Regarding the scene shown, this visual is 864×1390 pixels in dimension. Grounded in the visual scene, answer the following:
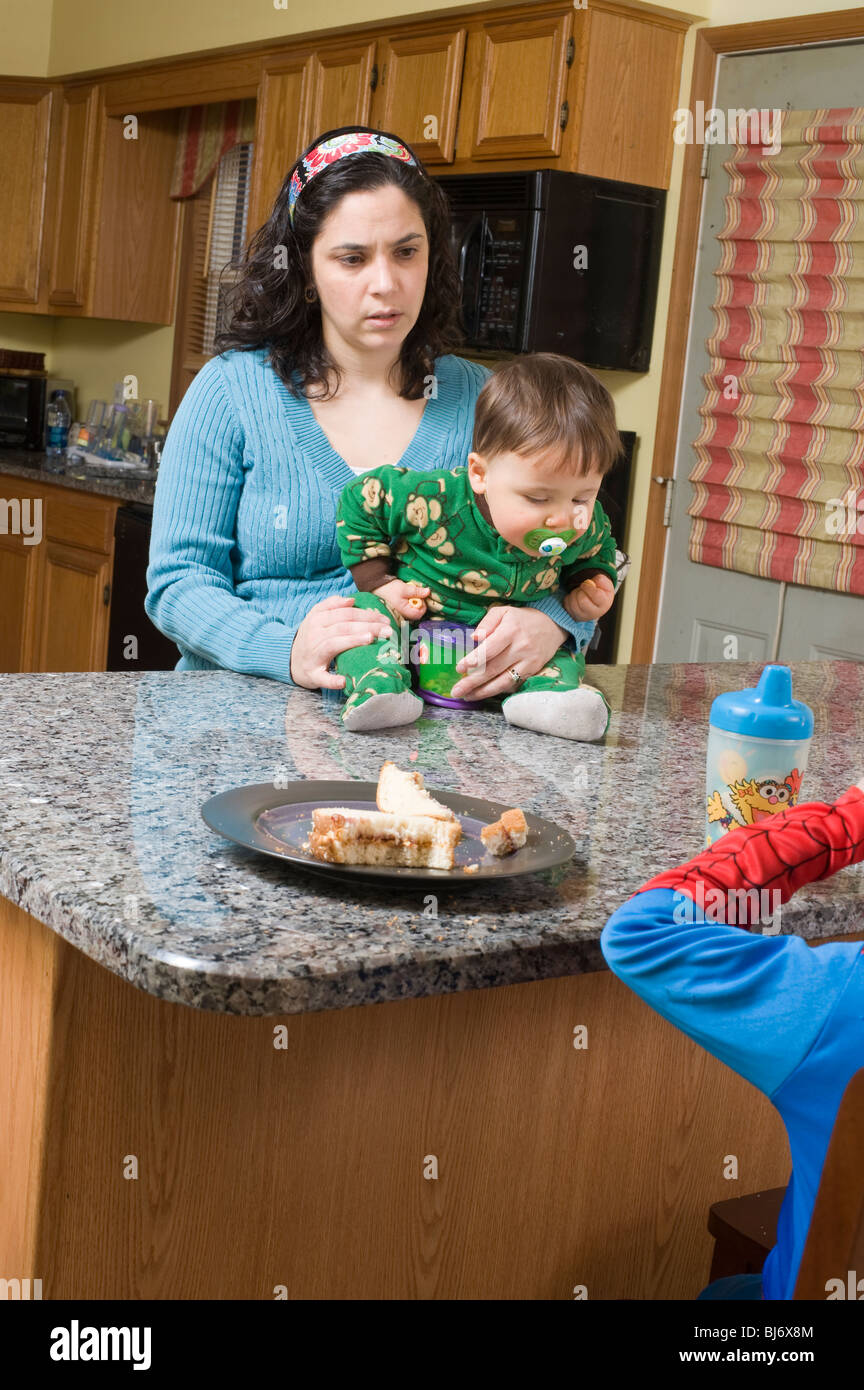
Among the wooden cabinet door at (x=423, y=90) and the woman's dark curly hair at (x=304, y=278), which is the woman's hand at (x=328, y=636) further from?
the wooden cabinet door at (x=423, y=90)

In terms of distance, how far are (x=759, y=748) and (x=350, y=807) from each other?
0.33 m

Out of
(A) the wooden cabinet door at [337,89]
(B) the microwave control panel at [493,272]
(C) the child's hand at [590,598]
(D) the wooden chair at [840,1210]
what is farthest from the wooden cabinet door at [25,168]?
(D) the wooden chair at [840,1210]

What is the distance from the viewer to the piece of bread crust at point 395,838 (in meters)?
0.95

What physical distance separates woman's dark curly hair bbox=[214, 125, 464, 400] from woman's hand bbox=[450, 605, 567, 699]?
0.42 metres

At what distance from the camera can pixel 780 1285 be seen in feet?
2.60

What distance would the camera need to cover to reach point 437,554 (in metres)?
1.54

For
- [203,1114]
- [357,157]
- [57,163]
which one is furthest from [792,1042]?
[57,163]

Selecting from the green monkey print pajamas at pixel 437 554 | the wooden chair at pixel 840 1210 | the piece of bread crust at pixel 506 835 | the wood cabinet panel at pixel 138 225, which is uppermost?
the wood cabinet panel at pixel 138 225

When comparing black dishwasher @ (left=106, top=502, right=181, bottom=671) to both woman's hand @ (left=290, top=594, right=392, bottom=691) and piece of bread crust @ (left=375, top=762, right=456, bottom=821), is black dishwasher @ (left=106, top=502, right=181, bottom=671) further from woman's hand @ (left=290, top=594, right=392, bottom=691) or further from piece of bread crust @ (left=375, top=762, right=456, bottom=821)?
piece of bread crust @ (left=375, top=762, right=456, bottom=821)

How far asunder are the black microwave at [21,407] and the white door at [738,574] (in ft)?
9.86

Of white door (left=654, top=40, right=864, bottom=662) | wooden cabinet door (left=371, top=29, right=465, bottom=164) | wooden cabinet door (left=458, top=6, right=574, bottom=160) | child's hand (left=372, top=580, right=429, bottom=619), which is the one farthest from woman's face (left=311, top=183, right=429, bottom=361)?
wooden cabinet door (left=371, top=29, right=465, bottom=164)

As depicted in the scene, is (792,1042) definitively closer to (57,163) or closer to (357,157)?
(357,157)

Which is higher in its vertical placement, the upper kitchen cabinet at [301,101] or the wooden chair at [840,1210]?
the upper kitchen cabinet at [301,101]
